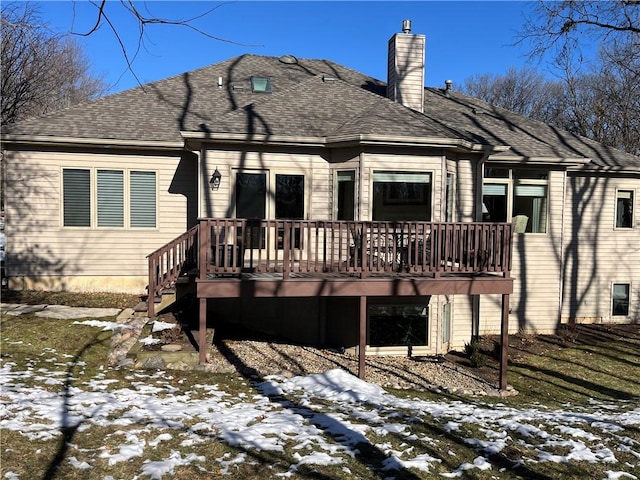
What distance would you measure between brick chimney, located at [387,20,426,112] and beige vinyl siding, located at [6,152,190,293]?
19.6 ft

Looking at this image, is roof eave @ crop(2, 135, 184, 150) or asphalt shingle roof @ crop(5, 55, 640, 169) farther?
roof eave @ crop(2, 135, 184, 150)

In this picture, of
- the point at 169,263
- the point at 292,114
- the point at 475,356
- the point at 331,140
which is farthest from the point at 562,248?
the point at 169,263

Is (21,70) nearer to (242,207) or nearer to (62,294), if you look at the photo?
(62,294)

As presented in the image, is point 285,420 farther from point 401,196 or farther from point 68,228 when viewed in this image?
point 68,228

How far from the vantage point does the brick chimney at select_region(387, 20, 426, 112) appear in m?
11.9

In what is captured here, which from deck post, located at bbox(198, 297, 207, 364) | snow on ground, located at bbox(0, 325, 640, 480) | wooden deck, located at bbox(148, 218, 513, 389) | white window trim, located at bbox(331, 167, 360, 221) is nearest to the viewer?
snow on ground, located at bbox(0, 325, 640, 480)

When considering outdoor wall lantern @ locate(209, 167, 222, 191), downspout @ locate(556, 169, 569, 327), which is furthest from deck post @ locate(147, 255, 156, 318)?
downspout @ locate(556, 169, 569, 327)

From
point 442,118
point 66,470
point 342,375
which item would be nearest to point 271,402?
point 342,375

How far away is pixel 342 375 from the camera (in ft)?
25.5

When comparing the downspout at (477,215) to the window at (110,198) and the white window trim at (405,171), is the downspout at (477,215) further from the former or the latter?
the window at (110,198)

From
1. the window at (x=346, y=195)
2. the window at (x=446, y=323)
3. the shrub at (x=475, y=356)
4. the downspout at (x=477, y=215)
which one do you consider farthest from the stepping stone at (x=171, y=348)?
the downspout at (x=477, y=215)

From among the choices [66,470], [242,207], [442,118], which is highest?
[442,118]

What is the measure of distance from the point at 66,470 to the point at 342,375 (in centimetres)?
465

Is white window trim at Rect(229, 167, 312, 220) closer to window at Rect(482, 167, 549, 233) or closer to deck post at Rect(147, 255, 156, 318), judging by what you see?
deck post at Rect(147, 255, 156, 318)
